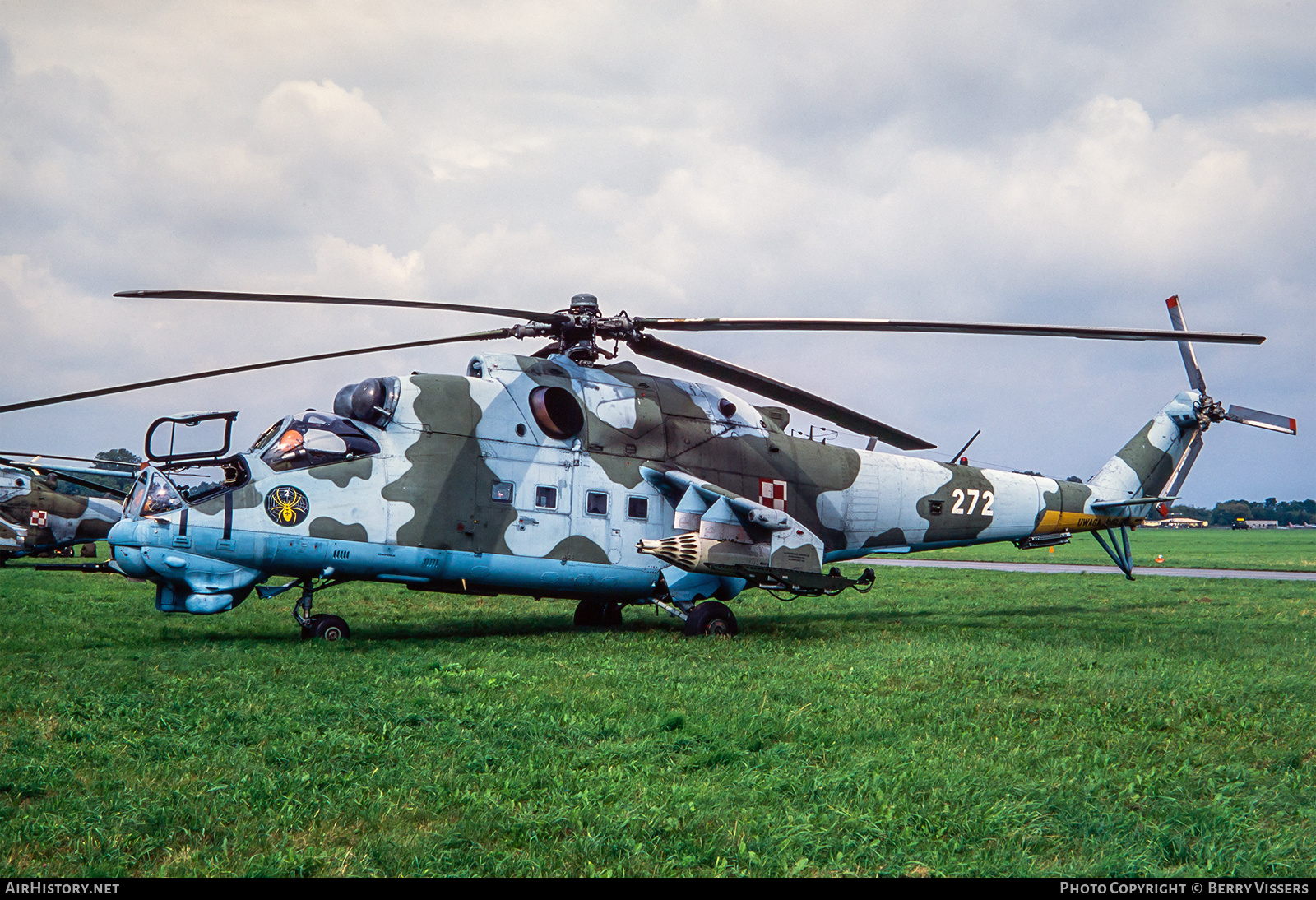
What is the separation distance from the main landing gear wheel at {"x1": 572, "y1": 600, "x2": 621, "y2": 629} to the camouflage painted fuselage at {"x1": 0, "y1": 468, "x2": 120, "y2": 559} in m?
18.2

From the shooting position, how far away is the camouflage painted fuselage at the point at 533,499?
11469mm

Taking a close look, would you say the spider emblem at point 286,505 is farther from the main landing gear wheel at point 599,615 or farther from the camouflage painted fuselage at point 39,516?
the camouflage painted fuselage at point 39,516

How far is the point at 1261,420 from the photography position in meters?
17.9

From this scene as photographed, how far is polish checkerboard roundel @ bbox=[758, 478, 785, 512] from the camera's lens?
48.2ft

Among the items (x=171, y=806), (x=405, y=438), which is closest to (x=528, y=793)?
(x=171, y=806)

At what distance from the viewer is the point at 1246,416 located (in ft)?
59.8

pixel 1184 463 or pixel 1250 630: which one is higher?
pixel 1184 463

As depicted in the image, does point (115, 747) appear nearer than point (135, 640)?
Yes

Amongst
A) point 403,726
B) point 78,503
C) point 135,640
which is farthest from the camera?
point 78,503

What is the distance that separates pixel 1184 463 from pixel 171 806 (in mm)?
19713

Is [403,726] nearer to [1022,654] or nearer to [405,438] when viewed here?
[405,438]

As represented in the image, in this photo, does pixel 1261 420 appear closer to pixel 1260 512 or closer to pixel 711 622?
pixel 711 622

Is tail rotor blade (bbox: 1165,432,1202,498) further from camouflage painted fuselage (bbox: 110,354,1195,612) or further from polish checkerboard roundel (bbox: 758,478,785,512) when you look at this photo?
polish checkerboard roundel (bbox: 758,478,785,512)

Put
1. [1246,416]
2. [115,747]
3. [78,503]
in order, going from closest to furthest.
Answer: [115,747]
[1246,416]
[78,503]
